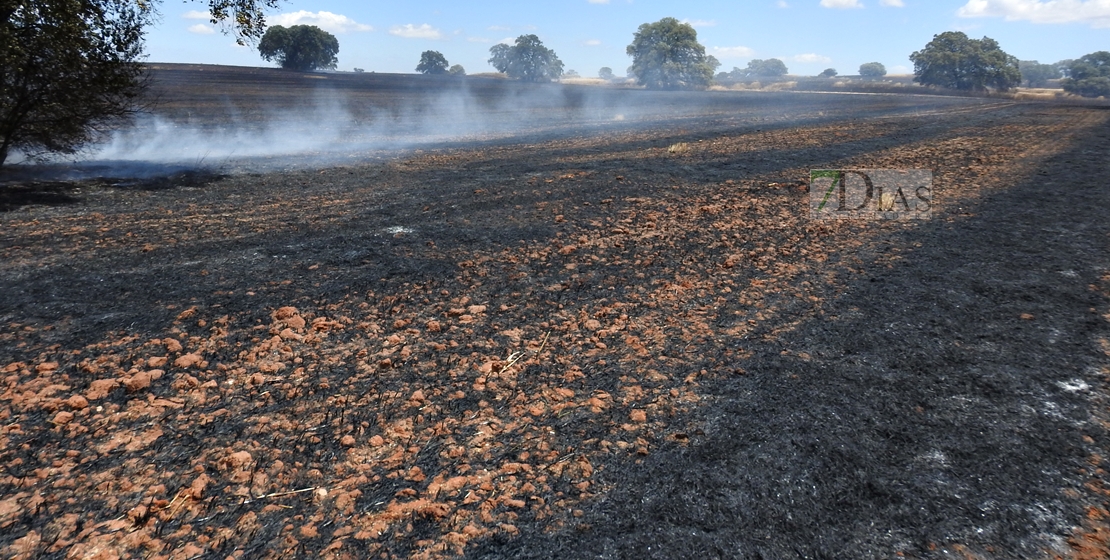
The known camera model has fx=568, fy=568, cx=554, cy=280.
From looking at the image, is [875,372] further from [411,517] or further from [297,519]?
[297,519]

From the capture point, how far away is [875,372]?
4.09 m

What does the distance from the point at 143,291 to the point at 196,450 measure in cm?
312

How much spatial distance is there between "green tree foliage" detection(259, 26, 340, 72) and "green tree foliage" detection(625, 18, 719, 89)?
4799 centimetres

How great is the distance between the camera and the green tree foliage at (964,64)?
72188mm

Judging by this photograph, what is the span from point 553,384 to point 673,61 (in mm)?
92881

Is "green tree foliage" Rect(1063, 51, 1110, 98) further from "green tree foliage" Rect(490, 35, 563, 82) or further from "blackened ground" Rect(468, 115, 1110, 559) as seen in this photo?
"blackened ground" Rect(468, 115, 1110, 559)

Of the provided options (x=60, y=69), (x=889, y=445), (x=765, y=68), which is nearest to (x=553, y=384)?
(x=889, y=445)

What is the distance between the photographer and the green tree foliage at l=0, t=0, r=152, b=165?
9.58 m

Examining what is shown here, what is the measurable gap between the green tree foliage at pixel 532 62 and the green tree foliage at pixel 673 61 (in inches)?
814

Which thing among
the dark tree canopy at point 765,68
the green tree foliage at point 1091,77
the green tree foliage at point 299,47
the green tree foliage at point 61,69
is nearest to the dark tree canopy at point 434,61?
the green tree foliage at point 299,47

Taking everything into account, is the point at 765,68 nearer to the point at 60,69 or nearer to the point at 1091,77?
the point at 1091,77

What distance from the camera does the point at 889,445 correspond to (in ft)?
10.8

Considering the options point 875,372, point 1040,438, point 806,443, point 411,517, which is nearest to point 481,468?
Answer: point 411,517

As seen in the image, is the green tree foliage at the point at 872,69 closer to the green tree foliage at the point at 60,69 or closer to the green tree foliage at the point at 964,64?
the green tree foliage at the point at 964,64
